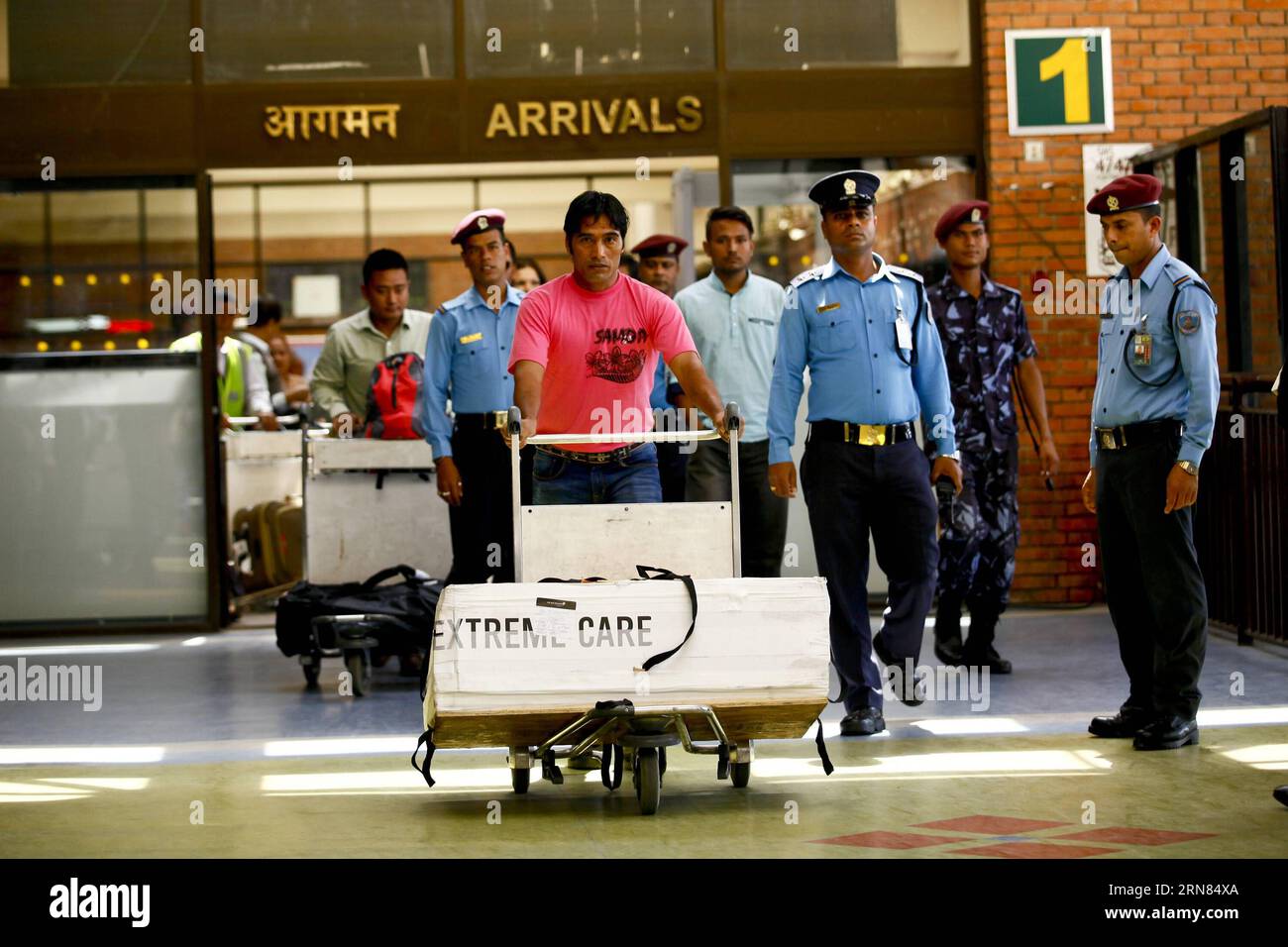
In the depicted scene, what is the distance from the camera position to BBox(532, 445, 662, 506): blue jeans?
667cm

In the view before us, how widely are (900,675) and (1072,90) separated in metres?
4.85

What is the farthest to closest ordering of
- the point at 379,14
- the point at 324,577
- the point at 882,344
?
the point at 379,14 < the point at 324,577 < the point at 882,344

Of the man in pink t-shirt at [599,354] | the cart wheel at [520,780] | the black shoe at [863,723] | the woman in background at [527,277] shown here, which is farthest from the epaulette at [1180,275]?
the woman in background at [527,277]

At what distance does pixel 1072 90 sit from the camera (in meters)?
11.3

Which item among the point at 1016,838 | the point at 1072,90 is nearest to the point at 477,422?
the point at 1016,838

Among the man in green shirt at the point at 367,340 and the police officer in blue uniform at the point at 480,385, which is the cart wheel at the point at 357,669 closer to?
the police officer in blue uniform at the point at 480,385

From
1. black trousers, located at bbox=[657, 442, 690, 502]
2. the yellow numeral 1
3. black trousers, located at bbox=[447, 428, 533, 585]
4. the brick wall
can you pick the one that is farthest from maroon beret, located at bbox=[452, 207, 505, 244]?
the yellow numeral 1

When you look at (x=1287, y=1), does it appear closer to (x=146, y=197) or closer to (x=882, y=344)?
(x=882, y=344)

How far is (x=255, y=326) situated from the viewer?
505 inches

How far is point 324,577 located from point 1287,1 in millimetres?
6713

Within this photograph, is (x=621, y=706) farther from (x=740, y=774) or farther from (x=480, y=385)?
(x=480, y=385)

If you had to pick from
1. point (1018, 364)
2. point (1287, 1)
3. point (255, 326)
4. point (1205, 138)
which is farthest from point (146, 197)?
point (1287, 1)

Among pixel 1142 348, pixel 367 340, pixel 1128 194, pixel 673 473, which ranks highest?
pixel 1128 194
